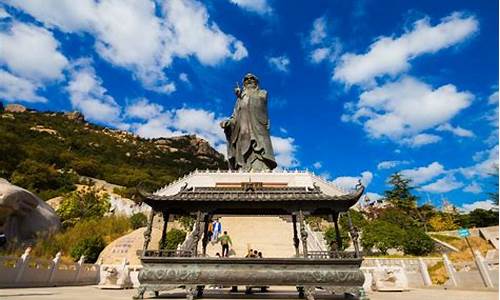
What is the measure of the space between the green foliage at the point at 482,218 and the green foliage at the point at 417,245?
2104 centimetres

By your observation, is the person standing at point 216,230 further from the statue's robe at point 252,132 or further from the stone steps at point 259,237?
the statue's robe at point 252,132

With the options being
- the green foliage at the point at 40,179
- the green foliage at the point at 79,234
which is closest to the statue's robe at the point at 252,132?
the green foliage at the point at 79,234

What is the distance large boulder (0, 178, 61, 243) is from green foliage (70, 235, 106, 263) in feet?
12.6

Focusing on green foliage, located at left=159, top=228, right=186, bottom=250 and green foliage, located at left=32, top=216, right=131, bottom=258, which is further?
green foliage, located at left=159, top=228, right=186, bottom=250

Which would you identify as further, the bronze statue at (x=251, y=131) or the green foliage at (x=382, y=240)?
the bronze statue at (x=251, y=131)

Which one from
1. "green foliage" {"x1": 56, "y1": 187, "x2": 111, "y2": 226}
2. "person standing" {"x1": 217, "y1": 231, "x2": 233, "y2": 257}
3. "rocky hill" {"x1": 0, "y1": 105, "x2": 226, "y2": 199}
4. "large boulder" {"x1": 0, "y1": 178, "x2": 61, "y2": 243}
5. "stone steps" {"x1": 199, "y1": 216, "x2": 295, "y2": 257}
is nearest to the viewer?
"person standing" {"x1": 217, "y1": 231, "x2": 233, "y2": 257}

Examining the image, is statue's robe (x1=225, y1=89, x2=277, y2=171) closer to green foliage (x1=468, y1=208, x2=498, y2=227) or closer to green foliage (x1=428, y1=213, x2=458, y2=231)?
green foliage (x1=428, y1=213, x2=458, y2=231)

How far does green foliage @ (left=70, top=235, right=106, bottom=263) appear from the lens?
20.2 metres

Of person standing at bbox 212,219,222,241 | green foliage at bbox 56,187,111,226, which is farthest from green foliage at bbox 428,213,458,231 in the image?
green foliage at bbox 56,187,111,226

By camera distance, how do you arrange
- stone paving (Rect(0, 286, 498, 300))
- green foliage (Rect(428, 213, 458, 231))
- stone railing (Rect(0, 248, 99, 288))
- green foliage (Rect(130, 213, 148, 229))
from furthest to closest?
green foliage (Rect(428, 213, 458, 231)) < green foliage (Rect(130, 213, 148, 229)) < stone railing (Rect(0, 248, 99, 288)) < stone paving (Rect(0, 286, 498, 300))

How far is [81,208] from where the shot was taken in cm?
3450

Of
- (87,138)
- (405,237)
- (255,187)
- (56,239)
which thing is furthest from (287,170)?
(87,138)

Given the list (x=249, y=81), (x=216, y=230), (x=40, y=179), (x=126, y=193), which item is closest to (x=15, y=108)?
(x=40, y=179)

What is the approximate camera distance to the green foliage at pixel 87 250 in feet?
66.3
